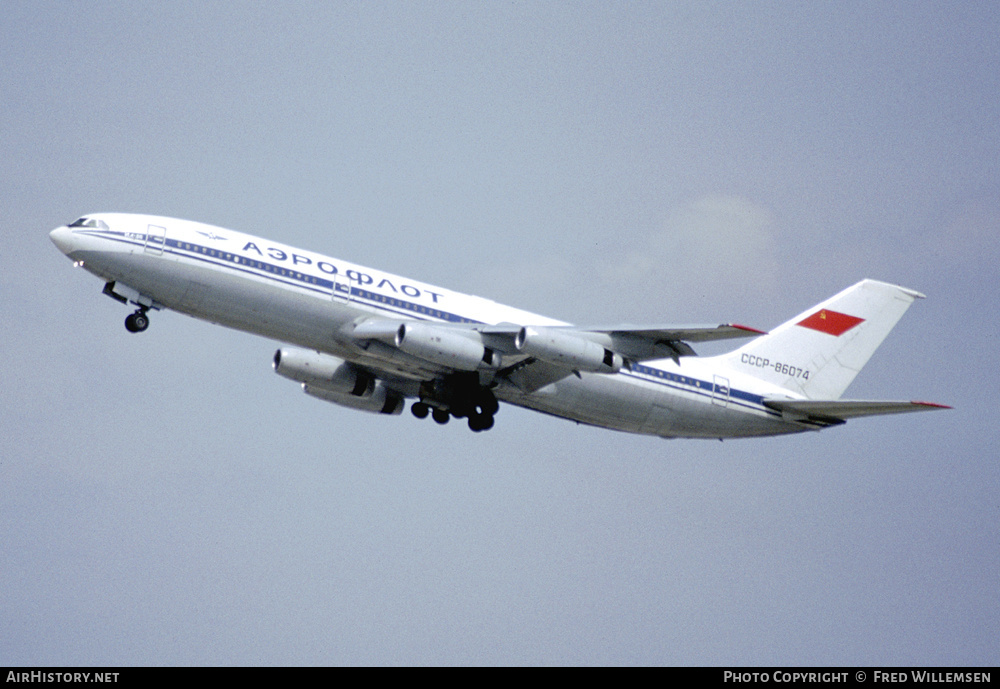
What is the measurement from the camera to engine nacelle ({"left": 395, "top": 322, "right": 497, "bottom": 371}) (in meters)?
39.7

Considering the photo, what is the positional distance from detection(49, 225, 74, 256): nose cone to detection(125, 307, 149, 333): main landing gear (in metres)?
2.68

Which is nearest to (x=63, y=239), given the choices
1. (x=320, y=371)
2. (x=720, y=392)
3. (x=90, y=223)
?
(x=90, y=223)

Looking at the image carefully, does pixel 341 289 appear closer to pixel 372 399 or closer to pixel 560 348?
pixel 560 348

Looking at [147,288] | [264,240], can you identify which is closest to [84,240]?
[147,288]

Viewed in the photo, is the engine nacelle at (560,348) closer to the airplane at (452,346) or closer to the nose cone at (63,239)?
the airplane at (452,346)

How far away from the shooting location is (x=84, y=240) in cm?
3959

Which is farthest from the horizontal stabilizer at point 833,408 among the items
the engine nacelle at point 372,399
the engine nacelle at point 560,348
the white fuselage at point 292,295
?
the engine nacelle at point 372,399

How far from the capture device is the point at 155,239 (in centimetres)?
3975

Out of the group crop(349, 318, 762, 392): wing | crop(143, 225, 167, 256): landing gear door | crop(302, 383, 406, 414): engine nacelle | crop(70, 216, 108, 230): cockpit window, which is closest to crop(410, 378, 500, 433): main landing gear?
crop(349, 318, 762, 392): wing

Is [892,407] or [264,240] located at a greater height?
[264,240]

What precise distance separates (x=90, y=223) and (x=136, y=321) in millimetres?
3255
